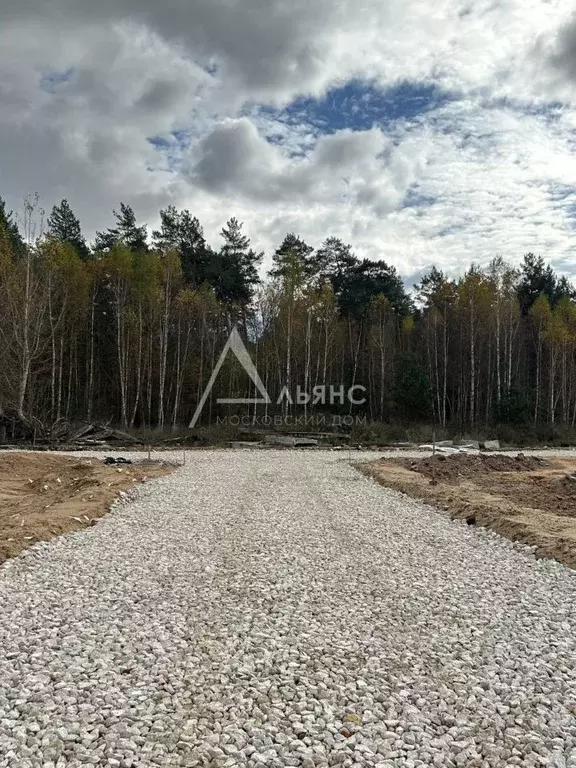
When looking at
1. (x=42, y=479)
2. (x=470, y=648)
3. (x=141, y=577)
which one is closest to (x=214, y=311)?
(x=42, y=479)

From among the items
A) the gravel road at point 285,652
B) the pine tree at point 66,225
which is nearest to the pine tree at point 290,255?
the pine tree at point 66,225

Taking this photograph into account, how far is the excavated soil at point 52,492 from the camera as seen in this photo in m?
8.59

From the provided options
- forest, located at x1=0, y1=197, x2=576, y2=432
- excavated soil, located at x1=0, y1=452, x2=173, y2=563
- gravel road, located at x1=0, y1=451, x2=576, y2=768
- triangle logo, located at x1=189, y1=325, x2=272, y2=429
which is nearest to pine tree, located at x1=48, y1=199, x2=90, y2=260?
forest, located at x1=0, y1=197, x2=576, y2=432

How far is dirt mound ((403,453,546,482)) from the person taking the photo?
57.2 feet

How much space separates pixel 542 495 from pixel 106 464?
42.5 ft

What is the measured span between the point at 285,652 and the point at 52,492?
10.7m

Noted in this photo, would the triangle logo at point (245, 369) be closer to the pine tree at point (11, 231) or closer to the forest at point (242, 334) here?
the forest at point (242, 334)

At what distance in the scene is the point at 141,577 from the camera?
21.0ft

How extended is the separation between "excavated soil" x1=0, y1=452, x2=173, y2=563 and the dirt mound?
27.0ft

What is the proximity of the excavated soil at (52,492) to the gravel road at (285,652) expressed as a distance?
56 cm

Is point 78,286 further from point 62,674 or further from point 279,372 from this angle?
point 62,674

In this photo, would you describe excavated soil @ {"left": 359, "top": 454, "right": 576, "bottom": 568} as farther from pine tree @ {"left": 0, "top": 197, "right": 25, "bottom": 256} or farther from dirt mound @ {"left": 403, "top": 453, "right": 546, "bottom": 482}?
pine tree @ {"left": 0, "top": 197, "right": 25, "bottom": 256}

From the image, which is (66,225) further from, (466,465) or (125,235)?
(466,465)

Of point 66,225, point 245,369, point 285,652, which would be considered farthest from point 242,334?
point 285,652
